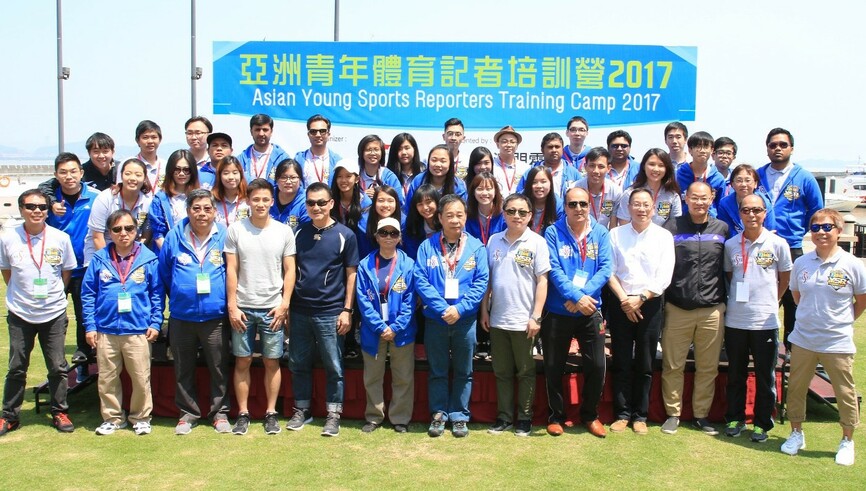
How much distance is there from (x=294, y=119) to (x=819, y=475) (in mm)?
6725

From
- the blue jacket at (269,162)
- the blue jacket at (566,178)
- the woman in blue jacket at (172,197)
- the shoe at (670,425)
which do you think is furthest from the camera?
the blue jacket at (269,162)

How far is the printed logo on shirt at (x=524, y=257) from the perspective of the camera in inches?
190

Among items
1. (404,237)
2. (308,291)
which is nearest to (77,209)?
(308,291)

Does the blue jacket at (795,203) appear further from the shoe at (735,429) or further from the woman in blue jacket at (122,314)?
the woman in blue jacket at (122,314)

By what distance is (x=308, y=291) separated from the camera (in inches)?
193

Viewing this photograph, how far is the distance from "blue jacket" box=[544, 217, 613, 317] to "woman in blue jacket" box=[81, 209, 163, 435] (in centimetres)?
267

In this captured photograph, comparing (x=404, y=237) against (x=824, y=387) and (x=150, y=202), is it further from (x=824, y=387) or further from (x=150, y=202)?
(x=824, y=387)

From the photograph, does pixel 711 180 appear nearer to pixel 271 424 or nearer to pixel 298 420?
pixel 298 420

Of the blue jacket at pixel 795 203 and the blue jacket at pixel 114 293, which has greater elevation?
the blue jacket at pixel 795 203

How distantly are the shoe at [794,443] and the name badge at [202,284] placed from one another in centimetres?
384

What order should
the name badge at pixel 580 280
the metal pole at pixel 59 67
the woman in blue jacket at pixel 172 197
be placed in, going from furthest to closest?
the metal pole at pixel 59 67, the woman in blue jacket at pixel 172 197, the name badge at pixel 580 280

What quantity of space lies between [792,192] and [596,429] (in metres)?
2.44

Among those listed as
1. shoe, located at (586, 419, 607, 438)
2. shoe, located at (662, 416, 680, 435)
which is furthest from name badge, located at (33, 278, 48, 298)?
shoe, located at (662, 416, 680, 435)

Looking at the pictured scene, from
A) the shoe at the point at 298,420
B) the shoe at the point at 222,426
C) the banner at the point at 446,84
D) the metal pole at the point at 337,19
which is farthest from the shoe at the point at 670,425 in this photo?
the metal pole at the point at 337,19
